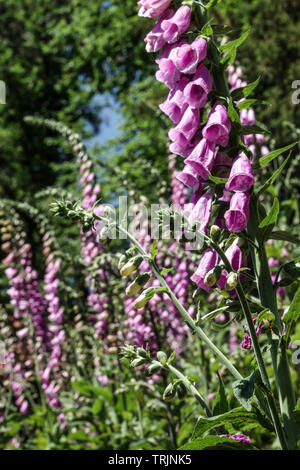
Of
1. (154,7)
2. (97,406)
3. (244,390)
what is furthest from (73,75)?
(244,390)

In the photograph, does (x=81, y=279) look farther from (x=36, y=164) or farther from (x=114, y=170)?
(x=36, y=164)

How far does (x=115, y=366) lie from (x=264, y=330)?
2.86m

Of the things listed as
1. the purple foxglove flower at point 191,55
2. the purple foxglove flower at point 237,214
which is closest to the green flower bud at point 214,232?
the purple foxglove flower at point 237,214

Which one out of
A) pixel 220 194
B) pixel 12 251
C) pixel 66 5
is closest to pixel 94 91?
pixel 66 5

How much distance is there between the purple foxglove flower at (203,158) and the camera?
1392mm

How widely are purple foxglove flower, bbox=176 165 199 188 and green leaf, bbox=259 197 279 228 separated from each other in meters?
0.21

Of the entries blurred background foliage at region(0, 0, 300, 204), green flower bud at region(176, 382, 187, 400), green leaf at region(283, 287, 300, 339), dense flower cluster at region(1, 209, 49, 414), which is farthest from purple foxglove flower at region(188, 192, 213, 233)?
blurred background foliage at region(0, 0, 300, 204)

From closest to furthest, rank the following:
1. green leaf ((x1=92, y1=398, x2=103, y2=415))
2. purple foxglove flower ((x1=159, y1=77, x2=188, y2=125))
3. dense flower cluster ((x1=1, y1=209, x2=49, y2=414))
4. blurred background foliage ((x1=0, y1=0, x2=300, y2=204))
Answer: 1. purple foxglove flower ((x1=159, y1=77, x2=188, y2=125))
2. green leaf ((x1=92, y1=398, x2=103, y2=415))
3. dense flower cluster ((x1=1, y1=209, x2=49, y2=414))
4. blurred background foliage ((x1=0, y1=0, x2=300, y2=204))

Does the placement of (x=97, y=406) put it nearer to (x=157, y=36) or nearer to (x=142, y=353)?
(x=142, y=353)

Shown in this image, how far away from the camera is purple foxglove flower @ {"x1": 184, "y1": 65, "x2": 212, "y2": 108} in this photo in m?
1.42

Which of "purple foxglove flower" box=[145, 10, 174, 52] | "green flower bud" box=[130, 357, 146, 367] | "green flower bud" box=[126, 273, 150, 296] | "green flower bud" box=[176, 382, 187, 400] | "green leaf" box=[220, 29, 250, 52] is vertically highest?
"purple foxglove flower" box=[145, 10, 174, 52]

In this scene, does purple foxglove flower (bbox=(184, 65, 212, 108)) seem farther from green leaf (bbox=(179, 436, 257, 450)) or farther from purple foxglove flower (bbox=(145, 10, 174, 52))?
green leaf (bbox=(179, 436, 257, 450))

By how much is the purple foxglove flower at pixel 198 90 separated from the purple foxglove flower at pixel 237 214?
10.2 inches

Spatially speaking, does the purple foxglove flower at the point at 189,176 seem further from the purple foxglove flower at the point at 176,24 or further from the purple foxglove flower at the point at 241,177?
the purple foxglove flower at the point at 176,24
